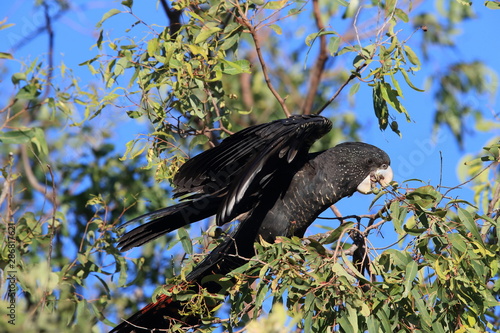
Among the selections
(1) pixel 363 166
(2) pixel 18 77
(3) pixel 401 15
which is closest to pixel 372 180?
(1) pixel 363 166

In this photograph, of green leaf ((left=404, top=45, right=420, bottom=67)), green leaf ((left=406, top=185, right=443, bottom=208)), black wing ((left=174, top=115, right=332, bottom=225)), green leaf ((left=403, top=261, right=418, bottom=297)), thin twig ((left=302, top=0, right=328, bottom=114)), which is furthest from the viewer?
thin twig ((left=302, top=0, right=328, bottom=114))

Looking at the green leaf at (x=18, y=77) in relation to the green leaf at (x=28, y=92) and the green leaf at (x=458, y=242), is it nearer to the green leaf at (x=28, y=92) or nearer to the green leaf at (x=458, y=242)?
the green leaf at (x=28, y=92)

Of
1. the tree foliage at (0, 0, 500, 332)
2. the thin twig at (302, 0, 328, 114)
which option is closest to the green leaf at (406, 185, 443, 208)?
the tree foliage at (0, 0, 500, 332)

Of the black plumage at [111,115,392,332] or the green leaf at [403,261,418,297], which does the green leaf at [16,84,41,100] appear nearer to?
the black plumage at [111,115,392,332]

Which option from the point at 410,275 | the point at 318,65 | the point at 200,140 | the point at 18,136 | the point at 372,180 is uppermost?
the point at 318,65

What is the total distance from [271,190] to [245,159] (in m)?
0.34

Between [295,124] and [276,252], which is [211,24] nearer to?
[295,124]

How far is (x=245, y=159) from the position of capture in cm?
293

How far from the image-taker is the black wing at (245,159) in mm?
2623

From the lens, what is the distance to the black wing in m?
2.62

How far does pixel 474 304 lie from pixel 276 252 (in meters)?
0.75

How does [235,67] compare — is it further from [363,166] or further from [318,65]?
[318,65]

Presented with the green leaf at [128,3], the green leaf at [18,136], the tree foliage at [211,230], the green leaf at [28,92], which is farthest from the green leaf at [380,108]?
the green leaf at [28,92]

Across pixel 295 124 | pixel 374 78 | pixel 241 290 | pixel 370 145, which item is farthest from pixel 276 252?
pixel 370 145
